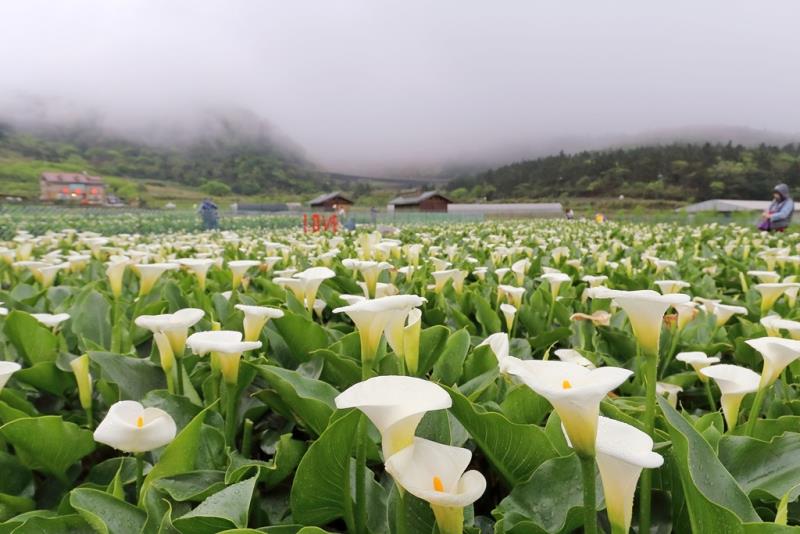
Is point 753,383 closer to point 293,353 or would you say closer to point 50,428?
point 293,353

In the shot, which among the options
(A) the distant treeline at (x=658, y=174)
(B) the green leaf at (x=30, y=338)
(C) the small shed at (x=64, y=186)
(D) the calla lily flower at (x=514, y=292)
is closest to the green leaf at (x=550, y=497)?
(D) the calla lily flower at (x=514, y=292)

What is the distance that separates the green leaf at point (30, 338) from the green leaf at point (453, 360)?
1034mm

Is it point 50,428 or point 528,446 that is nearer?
point 528,446

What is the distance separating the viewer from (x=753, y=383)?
3.22 feet

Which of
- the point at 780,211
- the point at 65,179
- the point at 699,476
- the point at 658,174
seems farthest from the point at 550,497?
the point at 65,179

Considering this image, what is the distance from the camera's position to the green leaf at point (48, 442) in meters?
0.93

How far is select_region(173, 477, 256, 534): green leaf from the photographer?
2.21 ft

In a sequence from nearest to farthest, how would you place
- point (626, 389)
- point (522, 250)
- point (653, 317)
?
1. point (653, 317)
2. point (626, 389)
3. point (522, 250)

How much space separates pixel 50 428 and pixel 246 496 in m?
0.48

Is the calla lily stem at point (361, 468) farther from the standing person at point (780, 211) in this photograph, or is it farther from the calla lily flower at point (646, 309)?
the standing person at point (780, 211)

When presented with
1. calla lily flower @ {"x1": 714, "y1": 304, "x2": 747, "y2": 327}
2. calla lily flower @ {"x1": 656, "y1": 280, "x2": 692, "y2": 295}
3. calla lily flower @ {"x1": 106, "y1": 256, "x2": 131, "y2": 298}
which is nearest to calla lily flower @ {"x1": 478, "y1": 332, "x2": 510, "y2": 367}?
calla lily flower @ {"x1": 714, "y1": 304, "x2": 747, "y2": 327}

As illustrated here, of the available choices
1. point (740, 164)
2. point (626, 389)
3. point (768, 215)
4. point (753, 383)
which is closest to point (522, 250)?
point (626, 389)

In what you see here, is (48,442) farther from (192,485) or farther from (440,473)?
(440,473)

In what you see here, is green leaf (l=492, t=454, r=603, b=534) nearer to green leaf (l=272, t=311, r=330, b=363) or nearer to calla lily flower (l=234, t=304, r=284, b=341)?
calla lily flower (l=234, t=304, r=284, b=341)
